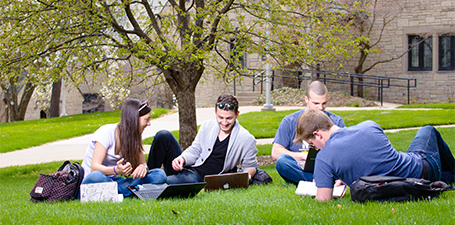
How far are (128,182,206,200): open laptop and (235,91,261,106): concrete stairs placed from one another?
17.3m

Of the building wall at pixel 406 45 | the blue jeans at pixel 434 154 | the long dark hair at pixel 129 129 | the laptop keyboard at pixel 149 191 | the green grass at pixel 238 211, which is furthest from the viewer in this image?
the building wall at pixel 406 45

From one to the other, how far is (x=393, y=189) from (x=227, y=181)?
1.82 metres

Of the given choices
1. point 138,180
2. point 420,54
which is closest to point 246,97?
point 420,54

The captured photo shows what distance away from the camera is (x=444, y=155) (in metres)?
4.32

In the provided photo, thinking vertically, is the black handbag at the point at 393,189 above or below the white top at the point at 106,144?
below

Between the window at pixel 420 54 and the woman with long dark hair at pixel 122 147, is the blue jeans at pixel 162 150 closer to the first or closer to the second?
the woman with long dark hair at pixel 122 147

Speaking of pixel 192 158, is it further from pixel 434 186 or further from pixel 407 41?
pixel 407 41

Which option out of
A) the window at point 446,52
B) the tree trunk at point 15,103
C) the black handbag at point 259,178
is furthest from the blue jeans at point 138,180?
the window at point 446,52

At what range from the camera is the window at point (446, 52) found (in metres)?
22.6

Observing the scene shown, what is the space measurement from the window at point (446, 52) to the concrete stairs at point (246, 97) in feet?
31.0

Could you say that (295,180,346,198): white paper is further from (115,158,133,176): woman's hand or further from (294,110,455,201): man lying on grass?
(115,158,133,176): woman's hand

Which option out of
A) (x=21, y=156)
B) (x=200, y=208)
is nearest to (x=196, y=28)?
(x=200, y=208)

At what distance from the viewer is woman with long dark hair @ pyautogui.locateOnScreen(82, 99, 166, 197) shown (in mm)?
4477

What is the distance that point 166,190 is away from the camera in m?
4.18
